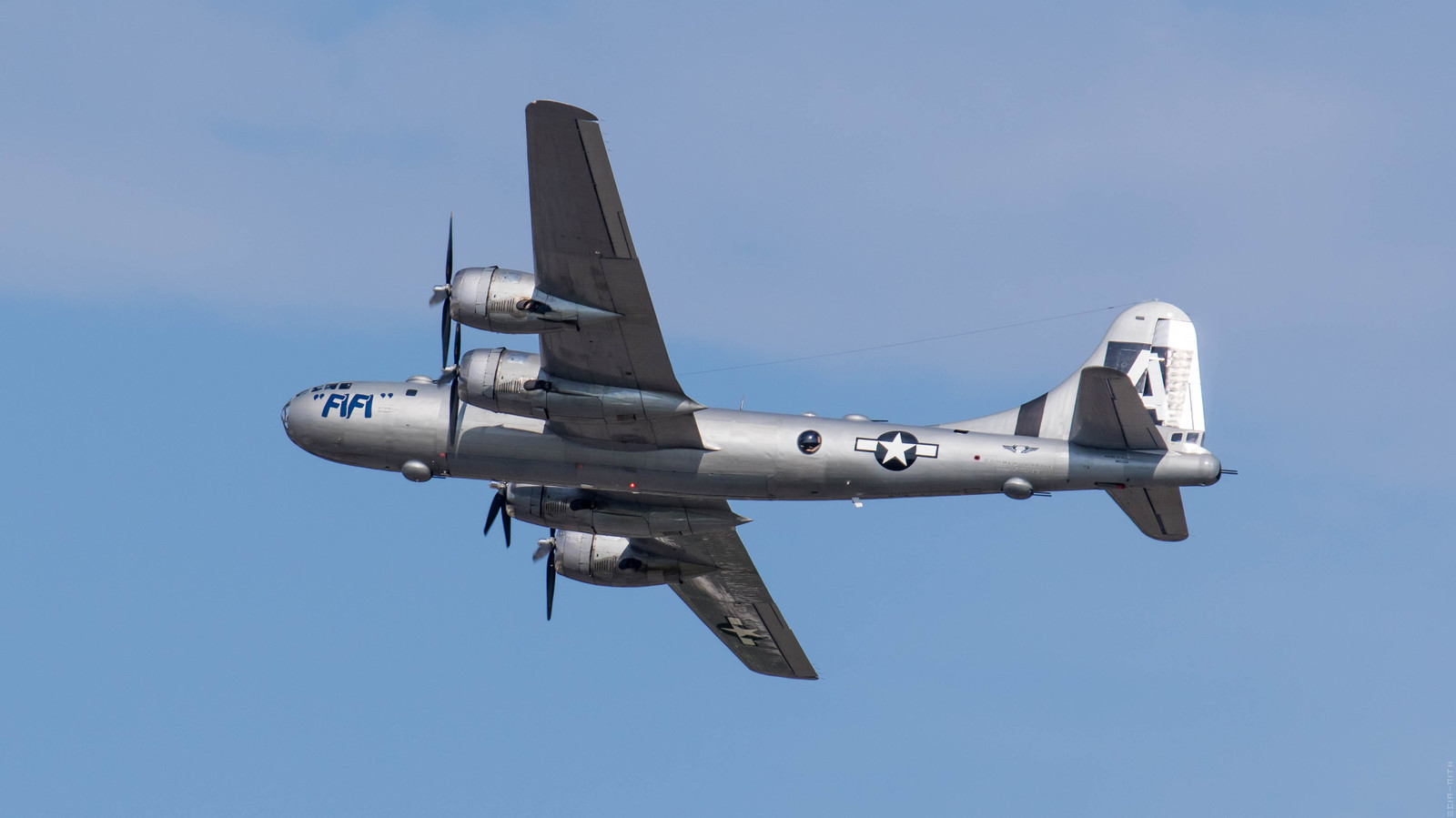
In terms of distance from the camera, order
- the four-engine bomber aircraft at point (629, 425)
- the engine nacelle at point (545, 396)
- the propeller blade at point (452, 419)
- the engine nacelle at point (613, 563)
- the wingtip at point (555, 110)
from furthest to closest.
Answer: the engine nacelle at point (613, 563) < the propeller blade at point (452, 419) < the engine nacelle at point (545, 396) < the four-engine bomber aircraft at point (629, 425) < the wingtip at point (555, 110)

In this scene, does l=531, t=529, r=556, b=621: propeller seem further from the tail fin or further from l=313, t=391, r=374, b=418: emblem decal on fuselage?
the tail fin

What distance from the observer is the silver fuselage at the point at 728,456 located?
36281mm

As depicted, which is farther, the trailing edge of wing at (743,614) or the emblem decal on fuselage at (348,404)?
the trailing edge of wing at (743,614)

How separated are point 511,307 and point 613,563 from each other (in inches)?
472

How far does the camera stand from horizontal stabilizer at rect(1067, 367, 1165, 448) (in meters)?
34.7

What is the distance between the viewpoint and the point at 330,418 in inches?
1591

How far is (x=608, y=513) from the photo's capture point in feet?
137

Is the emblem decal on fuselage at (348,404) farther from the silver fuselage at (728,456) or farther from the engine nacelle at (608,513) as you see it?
the engine nacelle at (608,513)

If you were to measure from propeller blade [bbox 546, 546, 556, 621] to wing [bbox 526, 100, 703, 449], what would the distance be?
8.26m

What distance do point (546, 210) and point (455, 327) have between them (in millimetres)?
7457

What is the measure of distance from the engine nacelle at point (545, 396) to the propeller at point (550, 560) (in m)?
9.45

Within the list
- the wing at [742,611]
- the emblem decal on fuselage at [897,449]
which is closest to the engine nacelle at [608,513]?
the wing at [742,611]

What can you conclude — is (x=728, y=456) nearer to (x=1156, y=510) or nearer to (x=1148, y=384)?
(x=1156, y=510)

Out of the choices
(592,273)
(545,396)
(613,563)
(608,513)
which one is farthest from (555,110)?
(613,563)
